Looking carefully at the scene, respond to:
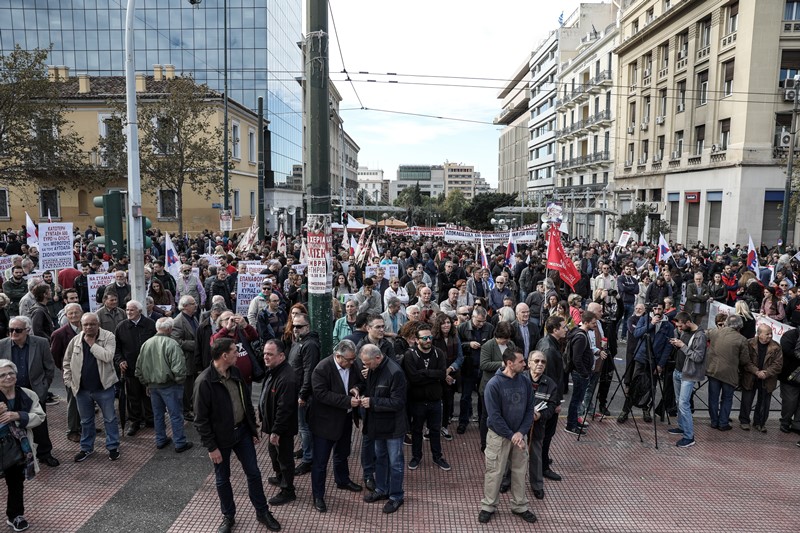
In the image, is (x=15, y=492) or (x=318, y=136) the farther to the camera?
(x=318, y=136)

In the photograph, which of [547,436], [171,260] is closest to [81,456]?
[547,436]

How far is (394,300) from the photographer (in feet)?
28.3

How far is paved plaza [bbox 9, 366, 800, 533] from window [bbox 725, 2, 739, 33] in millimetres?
30624

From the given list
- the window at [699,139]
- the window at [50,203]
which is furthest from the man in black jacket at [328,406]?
the window at [50,203]

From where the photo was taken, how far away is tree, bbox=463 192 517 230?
7131 centimetres

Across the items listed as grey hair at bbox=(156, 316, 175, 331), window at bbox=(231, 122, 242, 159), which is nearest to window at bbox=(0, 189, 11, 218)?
window at bbox=(231, 122, 242, 159)

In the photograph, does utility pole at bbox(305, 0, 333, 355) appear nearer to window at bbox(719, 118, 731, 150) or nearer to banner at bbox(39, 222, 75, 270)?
banner at bbox(39, 222, 75, 270)

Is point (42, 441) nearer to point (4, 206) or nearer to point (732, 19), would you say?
point (4, 206)

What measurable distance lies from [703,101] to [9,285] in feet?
118

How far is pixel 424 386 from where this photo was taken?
→ 259 inches

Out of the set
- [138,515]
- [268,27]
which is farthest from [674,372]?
[268,27]

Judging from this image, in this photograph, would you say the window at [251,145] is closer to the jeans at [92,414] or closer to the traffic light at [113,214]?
the traffic light at [113,214]

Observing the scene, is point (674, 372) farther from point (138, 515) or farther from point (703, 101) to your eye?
point (703, 101)

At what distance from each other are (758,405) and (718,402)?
56 cm
